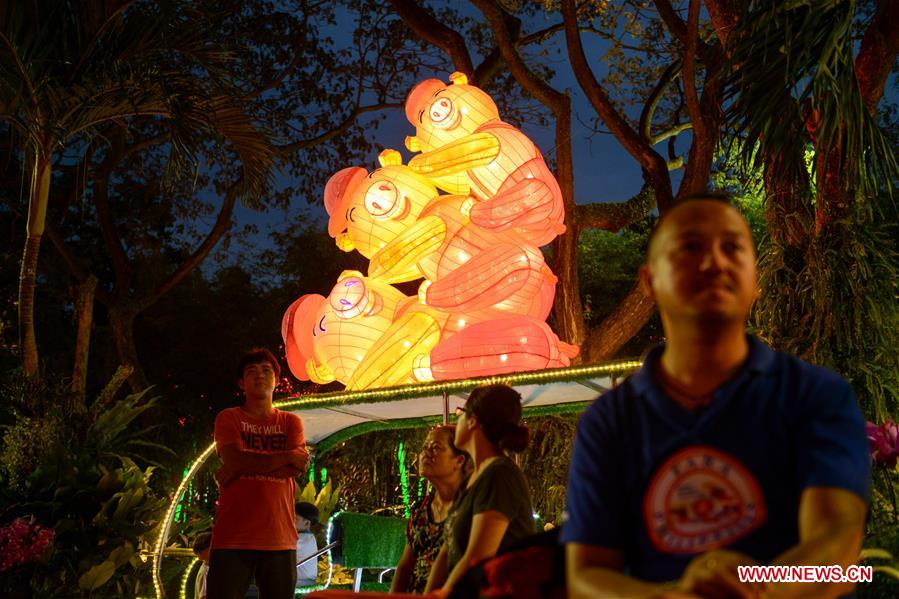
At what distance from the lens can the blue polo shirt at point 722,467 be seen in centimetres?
134

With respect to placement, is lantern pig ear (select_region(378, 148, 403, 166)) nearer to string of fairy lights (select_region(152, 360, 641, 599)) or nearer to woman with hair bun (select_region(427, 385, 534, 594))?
string of fairy lights (select_region(152, 360, 641, 599))

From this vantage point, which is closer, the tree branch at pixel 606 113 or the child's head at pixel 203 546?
the child's head at pixel 203 546

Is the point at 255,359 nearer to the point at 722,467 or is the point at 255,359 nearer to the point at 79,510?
the point at 722,467

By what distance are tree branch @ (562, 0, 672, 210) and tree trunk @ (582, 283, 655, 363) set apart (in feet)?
4.58

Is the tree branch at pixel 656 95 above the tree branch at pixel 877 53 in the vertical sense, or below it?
above

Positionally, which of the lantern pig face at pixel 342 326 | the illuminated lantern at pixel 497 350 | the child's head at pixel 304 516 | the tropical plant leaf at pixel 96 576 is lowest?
the tropical plant leaf at pixel 96 576

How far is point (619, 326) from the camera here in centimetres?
1057

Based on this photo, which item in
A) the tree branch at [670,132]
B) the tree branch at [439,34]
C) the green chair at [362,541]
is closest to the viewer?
the green chair at [362,541]

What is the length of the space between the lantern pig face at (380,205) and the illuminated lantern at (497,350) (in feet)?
4.56

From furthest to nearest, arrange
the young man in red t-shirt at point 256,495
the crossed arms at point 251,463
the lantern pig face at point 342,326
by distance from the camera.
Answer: the lantern pig face at point 342,326, the crossed arms at point 251,463, the young man in red t-shirt at point 256,495

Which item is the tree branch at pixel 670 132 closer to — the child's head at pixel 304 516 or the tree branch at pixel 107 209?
the child's head at pixel 304 516

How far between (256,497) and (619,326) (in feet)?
22.4

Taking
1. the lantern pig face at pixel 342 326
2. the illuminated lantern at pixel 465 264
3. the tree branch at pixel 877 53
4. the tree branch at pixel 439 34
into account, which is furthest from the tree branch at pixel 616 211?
the tree branch at pixel 877 53

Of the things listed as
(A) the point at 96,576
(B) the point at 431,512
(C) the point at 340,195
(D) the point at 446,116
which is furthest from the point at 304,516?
(D) the point at 446,116
